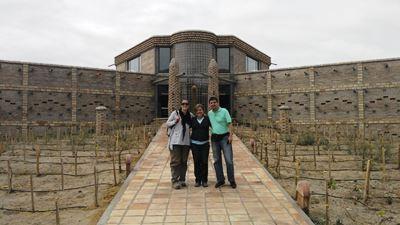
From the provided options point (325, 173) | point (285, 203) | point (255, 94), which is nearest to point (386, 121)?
point (255, 94)

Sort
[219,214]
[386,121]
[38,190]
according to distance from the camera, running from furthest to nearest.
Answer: [386,121] < [38,190] < [219,214]

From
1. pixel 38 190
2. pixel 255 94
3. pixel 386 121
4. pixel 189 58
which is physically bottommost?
pixel 38 190

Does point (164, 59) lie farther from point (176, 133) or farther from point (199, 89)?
point (176, 133)

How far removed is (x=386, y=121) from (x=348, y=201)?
13.5 metres

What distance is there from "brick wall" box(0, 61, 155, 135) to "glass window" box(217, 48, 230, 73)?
5.32 m

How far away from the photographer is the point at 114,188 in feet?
22.8

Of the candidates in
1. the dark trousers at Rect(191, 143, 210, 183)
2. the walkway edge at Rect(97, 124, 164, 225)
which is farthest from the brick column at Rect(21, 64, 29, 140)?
the dark trousers at Rect(191, 143, 210, 183)

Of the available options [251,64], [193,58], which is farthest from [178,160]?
[251,64]

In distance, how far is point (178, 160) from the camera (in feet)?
20.6

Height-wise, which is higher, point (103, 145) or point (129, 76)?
point (129, 76)

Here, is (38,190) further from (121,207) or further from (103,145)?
(103,145)

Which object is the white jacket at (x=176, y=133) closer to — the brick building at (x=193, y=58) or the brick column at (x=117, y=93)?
the brick building at (x=193, y=58)

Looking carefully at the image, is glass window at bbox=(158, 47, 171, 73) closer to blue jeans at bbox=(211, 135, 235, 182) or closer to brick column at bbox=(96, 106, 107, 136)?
brick column at bbox=(96, 106, 107, 136)

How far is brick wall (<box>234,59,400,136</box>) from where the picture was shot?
17.8 meters
